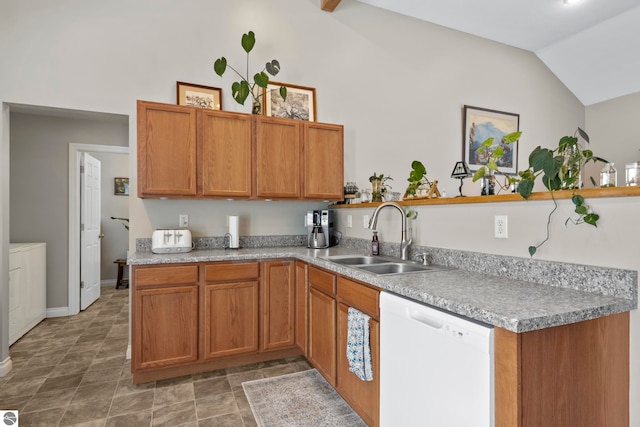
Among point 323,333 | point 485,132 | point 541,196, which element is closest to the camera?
point 541,196

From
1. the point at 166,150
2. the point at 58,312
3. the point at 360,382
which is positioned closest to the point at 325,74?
the point at 166,150

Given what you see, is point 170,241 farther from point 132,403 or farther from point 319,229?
point 319,229

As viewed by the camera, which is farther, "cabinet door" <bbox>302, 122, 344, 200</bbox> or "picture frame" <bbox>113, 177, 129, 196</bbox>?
"picture frame" <bbox>113, 177, 129, 196</bbox>

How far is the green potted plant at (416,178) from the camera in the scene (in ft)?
7.80

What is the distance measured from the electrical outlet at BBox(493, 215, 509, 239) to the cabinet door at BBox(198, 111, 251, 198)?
197 cm

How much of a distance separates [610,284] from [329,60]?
10.7 feet

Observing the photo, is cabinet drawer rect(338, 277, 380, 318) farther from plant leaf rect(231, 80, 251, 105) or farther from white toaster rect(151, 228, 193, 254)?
plant leaf rect(231, 80, 251, 105)

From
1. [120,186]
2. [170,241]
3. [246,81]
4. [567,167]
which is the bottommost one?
[170,241]

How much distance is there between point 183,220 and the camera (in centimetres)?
315

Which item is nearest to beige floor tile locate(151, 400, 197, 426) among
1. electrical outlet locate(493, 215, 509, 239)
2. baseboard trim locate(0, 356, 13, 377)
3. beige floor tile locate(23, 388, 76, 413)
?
beige floor tile locate(23, 388, 76, 413)

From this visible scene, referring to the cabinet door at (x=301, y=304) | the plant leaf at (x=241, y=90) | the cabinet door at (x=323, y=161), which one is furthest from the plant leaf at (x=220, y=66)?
the cabinet door at (x=301, y=304)

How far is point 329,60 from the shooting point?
12.2ft

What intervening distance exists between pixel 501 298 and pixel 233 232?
2357mm

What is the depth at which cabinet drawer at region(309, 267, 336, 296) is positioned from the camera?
7.25 feet
